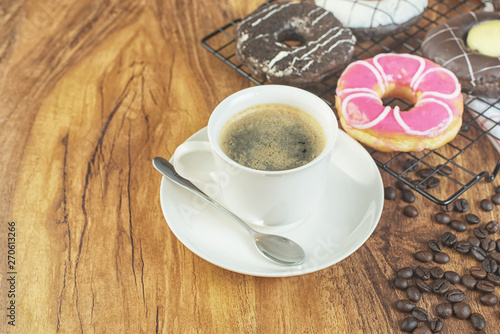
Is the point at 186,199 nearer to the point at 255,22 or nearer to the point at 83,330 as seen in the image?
the point at 83,330

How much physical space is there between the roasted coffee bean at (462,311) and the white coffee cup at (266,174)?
379mm

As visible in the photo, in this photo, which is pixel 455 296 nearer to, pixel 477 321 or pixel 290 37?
pixel 477 321

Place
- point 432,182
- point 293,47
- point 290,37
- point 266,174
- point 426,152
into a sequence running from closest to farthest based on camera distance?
1. point 266,174
2. point 432,182
3. point 426,152
4. point 293,47
5. point 290,37

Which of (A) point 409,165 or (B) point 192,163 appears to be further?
(A) point 409,165

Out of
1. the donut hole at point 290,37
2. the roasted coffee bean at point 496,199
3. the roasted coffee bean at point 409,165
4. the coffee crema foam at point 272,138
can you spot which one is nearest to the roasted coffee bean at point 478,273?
the roasted coffee bean at point 496,199

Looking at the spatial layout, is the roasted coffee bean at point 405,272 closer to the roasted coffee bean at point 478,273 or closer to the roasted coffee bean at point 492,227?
the roasted coffee bean at point 478,273

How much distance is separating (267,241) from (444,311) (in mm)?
407

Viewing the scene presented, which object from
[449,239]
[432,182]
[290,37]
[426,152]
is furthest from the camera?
[290,37]

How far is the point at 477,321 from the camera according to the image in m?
1.04

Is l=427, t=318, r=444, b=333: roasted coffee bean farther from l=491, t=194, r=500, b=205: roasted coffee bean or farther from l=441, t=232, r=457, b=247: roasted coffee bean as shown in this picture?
l=491, t=194, r=500, b=205: roasted coffee bean

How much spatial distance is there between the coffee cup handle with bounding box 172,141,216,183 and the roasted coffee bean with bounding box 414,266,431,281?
53cm

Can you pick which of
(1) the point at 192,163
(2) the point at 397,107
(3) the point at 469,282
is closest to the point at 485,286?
(3) the point at 469,282

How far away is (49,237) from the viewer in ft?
4.01

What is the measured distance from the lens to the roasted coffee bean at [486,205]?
1268 mm
